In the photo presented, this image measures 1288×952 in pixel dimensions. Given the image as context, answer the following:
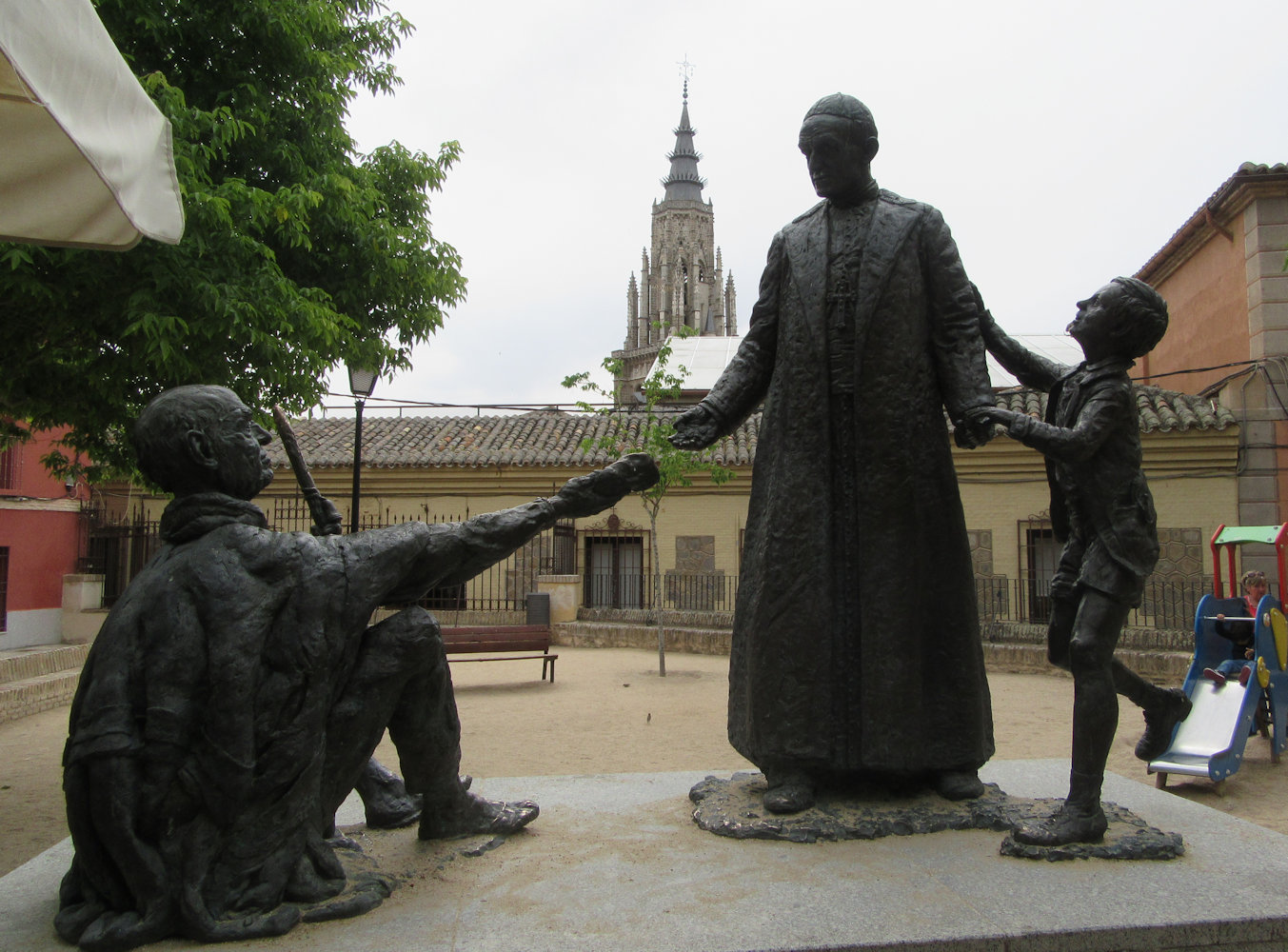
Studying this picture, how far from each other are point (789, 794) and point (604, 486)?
1237 millimetres

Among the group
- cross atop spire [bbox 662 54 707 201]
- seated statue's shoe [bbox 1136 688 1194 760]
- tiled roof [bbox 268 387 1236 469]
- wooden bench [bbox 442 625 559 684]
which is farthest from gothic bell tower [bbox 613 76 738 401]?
seated statue's shoe [bbox 1136 688 1194 760]

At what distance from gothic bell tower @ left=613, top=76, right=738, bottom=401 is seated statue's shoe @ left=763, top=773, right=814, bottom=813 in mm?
66973

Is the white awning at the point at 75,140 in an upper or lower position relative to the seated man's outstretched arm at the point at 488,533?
upper

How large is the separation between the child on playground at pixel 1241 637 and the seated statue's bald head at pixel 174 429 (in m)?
6.88

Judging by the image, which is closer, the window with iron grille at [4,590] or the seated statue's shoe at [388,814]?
the seated statue's shoe at [388,814]

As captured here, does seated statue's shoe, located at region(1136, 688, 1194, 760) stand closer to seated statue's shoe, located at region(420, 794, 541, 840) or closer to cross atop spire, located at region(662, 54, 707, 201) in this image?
seated statue's shoe, located at region(420, 794, 541, 840)

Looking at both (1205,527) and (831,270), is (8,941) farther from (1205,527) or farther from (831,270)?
(1205,527)

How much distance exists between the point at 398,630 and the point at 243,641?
1.35ft

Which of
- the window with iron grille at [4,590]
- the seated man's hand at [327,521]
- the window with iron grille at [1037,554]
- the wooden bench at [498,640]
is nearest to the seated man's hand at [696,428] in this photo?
the seated man's hand at [327,521]

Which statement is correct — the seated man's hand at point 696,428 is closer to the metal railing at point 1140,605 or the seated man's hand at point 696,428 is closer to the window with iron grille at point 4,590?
the metal railing at point 1140,605

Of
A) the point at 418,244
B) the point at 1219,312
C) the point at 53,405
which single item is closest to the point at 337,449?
the point at 418,244

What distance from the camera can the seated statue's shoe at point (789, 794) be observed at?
124 inches

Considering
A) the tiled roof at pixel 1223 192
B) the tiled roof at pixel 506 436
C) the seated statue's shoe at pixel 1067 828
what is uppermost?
the tiled roof at pixel 1223 192

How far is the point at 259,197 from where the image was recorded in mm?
6555
